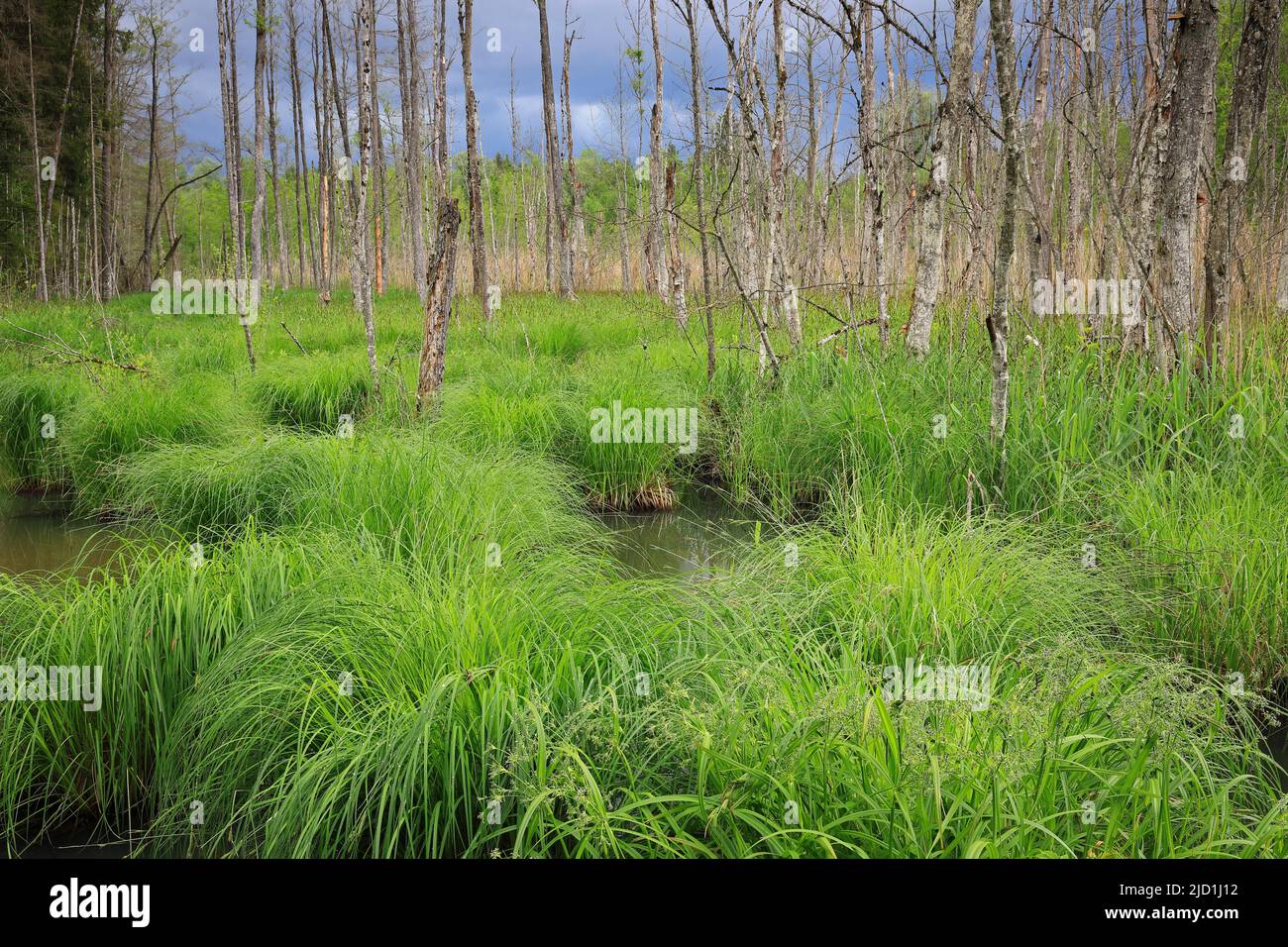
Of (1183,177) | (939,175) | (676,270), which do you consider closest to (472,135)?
(676,270)

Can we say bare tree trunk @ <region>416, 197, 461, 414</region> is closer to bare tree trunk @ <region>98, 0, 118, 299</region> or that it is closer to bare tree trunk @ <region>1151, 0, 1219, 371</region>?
bare tree trunk @ <region>1151, 0, 1219, 371</region>

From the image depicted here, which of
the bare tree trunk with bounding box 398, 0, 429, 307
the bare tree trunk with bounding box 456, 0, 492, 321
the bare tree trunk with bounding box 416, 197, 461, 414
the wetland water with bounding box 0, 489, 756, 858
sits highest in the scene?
the bare tree trunk with bounding box 398, 0, 429, 307

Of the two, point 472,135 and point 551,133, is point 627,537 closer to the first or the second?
point 472,135

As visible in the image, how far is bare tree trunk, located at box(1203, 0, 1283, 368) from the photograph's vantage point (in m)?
4.53

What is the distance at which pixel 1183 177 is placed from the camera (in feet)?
15.2

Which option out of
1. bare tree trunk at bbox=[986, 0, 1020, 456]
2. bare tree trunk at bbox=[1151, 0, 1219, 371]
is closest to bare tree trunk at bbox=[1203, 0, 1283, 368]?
bare tree trunk at bbox=[1151, 0, 1219, 371]

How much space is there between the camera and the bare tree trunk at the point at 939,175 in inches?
205

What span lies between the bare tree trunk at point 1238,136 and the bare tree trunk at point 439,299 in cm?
499

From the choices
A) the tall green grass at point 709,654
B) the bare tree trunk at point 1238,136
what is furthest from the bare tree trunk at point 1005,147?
the bare tree trunk at point 1238,136

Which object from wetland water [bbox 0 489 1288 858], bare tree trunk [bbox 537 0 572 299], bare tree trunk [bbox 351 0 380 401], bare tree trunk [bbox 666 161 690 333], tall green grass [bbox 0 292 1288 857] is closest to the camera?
tall green grass [bbox 0 292 1288 857]

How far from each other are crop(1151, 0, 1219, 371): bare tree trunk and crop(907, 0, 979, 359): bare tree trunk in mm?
1113

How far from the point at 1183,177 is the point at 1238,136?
0.31 meters

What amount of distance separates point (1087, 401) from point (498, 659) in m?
3.81

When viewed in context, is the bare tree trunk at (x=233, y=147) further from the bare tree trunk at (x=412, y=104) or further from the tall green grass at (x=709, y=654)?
the bare tree trunk at (x=412, y=104)
